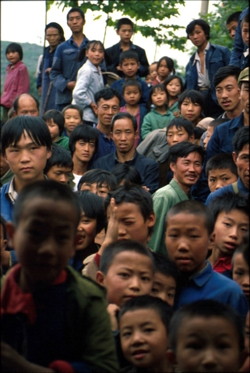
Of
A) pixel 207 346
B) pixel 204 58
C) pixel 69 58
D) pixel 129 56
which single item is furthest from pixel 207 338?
pixel 69 58

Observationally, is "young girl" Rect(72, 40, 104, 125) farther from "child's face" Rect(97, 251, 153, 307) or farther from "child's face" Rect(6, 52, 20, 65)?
"child's face" Rect(97, 251, 153, 307)

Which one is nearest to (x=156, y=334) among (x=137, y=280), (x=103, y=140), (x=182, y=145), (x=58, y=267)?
(x=137, y=280)

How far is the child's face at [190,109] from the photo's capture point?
962cm

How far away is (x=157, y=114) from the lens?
35.1ft

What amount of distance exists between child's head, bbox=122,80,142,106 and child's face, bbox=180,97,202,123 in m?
1.01

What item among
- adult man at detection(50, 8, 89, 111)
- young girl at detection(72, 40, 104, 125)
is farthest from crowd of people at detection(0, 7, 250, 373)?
adult man at detection(50, 8, 89, 111)

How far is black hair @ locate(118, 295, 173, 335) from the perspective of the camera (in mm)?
4086

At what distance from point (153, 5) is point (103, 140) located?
19.0 ft

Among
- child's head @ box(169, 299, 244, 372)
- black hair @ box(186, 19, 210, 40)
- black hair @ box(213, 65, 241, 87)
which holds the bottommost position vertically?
child's head @ box(169, 299, 244, 372)

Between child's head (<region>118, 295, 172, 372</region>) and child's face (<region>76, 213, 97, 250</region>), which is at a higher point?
child's face (<region>76, 213, 97, 250</region>)

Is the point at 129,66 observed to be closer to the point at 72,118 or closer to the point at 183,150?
the point at 72,118

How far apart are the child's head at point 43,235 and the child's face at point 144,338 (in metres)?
0.99

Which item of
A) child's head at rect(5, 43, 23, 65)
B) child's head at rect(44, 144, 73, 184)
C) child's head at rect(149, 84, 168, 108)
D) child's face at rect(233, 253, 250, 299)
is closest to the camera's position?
child's face at rect(233, 253, 250, 299)

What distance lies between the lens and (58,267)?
3053 millimetres
